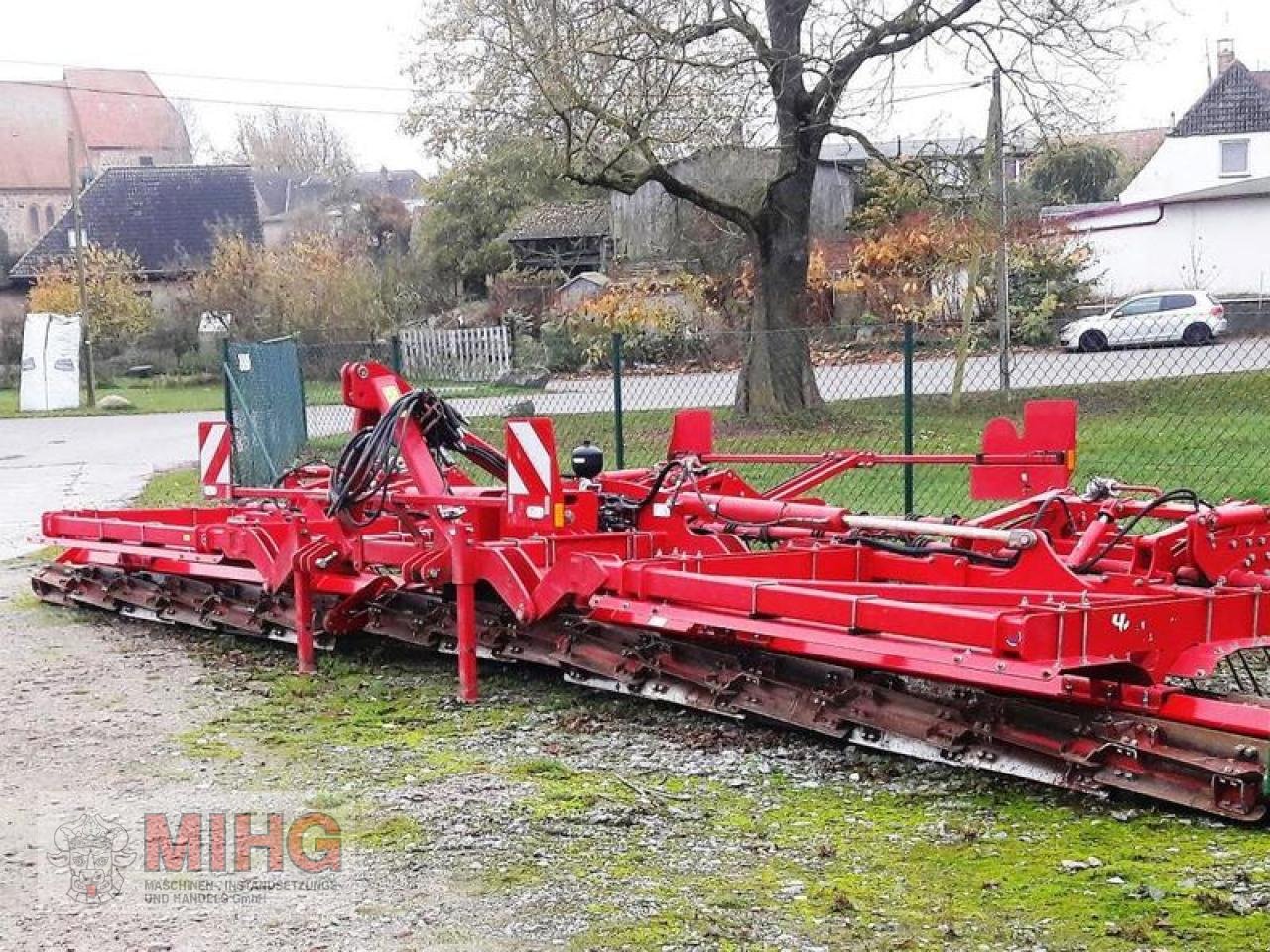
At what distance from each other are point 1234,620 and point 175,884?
3.57 metres

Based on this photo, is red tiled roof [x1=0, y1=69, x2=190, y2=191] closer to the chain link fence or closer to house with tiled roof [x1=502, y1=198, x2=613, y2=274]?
house with tiled roof [x1=502, y1=198, x2=613, y2=274]

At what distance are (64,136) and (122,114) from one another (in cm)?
600

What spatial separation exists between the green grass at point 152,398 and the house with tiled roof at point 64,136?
31576mm

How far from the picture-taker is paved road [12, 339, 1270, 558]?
51.8 feet

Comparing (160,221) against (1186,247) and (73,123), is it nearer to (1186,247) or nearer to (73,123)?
(1186,247)

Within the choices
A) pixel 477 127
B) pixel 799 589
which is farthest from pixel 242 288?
pixel 799 589

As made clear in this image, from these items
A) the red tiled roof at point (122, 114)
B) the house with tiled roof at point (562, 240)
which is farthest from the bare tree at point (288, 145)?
the house with tiled roof at point (562, 240)

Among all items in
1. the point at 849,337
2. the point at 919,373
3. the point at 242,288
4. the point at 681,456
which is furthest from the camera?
the point at 242,288

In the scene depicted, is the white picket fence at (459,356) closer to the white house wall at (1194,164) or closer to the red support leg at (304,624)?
the red support leg at (304,624)

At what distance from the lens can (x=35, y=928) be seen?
4137 mm

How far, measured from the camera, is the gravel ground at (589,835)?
3.99m

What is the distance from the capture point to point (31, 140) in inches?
2936

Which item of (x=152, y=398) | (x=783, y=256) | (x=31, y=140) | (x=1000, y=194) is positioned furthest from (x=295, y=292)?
(x=31, y=140)

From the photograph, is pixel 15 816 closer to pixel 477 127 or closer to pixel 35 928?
pixel 35 928
